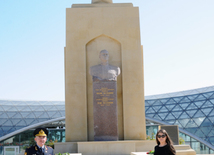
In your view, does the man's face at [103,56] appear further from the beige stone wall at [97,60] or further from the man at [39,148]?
the man at [39,148]

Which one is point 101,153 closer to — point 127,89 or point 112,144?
point 112,144

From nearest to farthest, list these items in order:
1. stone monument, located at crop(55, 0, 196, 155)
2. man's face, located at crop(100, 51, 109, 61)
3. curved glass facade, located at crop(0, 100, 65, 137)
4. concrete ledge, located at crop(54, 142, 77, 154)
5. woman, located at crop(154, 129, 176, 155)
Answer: woman, located at crop(154, 129, 176, 155) < concrete ledge, located at crop(54, 142, 77, 154) < man's face, located at crop(100, 51, 109, 61) < stone monument, located at crop(55, 0, 196, 155) < curved glass facade, located at crop(0, 100, 65, 137)

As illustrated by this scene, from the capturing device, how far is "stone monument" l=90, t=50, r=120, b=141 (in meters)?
17.7

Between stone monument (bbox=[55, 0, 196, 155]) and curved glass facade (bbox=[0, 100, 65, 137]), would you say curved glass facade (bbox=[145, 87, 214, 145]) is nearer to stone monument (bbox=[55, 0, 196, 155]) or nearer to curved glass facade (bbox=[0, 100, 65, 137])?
curved glass facade (bbox=[0, 100, 65, 137])

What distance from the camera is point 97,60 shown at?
20141 millimetres

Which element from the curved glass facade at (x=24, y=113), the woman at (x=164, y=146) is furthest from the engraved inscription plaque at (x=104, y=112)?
the curved glass facade at (x=24, y=113)

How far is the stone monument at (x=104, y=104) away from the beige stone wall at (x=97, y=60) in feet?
6.01

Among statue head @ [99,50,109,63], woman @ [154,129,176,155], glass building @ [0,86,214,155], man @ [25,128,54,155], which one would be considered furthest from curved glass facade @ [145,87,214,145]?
man @ [25,128,54,155]

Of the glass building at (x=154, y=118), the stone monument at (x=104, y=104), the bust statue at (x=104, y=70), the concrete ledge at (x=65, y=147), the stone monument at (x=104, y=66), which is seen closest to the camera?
the concrete ledge at (x=65, y=147)

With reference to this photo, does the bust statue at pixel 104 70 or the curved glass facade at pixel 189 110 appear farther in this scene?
the curved glass facade at pixel 189 110

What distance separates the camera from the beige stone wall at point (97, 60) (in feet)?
64.2

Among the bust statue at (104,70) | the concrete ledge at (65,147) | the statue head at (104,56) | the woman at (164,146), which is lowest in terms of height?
the concrete ledge at (65,147)

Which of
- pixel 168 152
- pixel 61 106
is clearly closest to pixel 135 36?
pixel 168 152

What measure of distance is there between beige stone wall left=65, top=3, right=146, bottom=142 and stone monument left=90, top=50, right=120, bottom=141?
1832 mm
